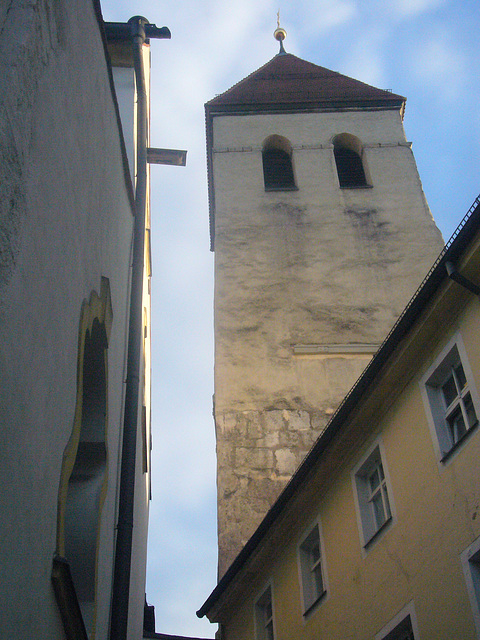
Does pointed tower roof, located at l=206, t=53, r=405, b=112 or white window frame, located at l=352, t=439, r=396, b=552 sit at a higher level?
pointed tower roof, located at l=206, t=53, r=405, b=112

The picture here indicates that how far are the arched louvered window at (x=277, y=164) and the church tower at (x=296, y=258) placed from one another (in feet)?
0.15

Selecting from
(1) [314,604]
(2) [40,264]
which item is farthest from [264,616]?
(2) [40,264]

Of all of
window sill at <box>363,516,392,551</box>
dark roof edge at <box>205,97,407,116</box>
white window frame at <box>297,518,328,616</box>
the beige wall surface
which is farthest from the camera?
dark roof edge at <box>205,97,407,116</box>

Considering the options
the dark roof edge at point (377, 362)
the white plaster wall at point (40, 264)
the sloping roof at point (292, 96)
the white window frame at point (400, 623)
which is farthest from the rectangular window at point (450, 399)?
the sloping roof at point (292, 96)

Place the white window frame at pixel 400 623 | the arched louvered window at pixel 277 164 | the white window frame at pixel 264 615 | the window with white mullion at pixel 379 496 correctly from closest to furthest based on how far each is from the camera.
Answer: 1. the white window frame at pixel 400 623
2. the window with white mullion at pixel 379 496
3. the white window frame at pixel 264 615
4. the arched louvered window at pixel 277 164

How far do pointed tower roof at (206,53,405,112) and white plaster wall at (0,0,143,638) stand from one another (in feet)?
52.6

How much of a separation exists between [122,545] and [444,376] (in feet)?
10.1

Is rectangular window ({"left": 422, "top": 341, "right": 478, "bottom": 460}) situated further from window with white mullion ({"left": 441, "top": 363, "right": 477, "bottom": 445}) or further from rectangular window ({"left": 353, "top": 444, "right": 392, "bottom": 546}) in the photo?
rectangular window ({"left": 353, "top": 444, "right": 392, "bottom": 546})

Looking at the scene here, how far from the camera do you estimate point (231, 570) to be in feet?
34.8

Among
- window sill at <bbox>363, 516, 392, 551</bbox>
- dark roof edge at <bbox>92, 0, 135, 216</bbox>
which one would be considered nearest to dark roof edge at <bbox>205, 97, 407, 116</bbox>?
dark roof edge at <bbox>92, 0, 135, 216</bbox>

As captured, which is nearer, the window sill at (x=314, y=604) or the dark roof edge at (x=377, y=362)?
the dark roof edge at (x=377, y=362)

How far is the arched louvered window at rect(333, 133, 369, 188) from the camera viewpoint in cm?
1959

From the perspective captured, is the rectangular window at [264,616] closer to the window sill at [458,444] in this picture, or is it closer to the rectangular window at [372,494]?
the rectangular window at [372,494]

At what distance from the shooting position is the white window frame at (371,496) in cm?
773
